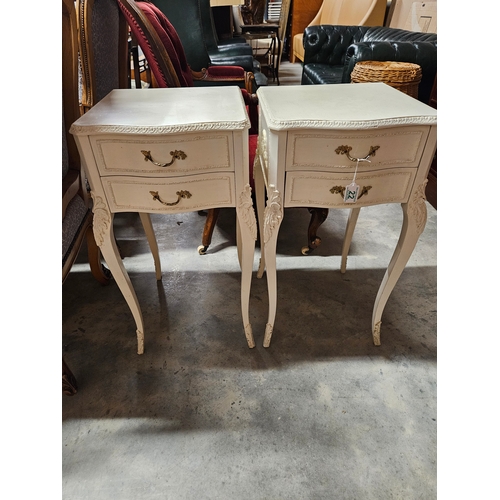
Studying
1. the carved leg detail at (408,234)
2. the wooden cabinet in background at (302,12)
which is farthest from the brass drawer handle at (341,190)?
the wooden cabinet in background at (302,12)

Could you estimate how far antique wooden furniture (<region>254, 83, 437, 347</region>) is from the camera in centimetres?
86

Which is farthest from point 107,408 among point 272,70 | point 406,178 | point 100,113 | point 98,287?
point 272,70

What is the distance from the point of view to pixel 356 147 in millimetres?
885

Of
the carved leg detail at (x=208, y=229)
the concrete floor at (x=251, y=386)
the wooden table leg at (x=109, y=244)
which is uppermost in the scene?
the wooden table leg at (x=109, y=244)

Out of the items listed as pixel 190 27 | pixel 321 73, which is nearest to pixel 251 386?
pixel 190 27

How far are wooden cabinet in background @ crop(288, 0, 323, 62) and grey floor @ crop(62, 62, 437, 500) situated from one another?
6.13 m

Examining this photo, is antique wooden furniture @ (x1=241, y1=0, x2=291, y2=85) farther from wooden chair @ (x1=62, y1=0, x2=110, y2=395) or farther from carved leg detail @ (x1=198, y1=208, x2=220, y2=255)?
wooden chair @ (x1=62, y1=0, x2=110, y2=395)

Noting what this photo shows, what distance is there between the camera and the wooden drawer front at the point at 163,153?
0.85 m

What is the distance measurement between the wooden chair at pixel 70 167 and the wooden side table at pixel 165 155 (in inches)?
6.9

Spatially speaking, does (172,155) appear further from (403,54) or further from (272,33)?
(272,33)

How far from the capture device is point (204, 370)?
123cm

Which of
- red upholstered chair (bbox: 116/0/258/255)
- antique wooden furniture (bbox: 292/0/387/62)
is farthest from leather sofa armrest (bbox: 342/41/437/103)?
antique wooden furniture (bbox: 292/0/387/62)

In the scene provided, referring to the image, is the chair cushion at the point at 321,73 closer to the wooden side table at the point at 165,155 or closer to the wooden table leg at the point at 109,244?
the wooden side table at the point at 165,155

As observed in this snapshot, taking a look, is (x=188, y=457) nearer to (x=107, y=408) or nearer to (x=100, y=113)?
(x=107, y=408)
